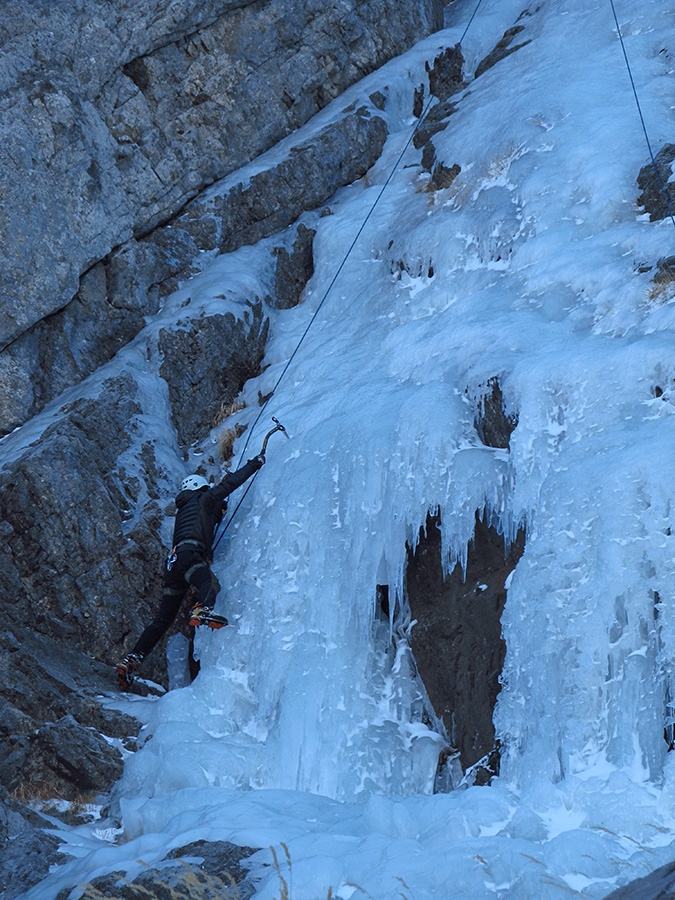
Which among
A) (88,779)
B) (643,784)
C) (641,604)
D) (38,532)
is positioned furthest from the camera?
(38,532)

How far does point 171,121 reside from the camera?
14.1 meters

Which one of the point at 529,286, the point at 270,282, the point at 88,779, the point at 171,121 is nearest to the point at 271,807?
the point at 88,779

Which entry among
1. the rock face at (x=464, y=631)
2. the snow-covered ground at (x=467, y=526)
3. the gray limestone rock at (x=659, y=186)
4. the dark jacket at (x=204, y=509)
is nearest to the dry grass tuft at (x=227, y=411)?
the snow-covered ground at (x=467, y=526)

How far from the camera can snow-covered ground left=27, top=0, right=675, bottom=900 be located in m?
6.09

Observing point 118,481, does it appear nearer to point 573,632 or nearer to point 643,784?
point 573,632

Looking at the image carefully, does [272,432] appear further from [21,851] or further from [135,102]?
[135,102]

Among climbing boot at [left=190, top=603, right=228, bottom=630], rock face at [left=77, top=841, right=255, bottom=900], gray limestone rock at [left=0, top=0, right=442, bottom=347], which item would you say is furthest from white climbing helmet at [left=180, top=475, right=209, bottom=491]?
rock face at [left=77, top=841, right=255, bottom=900]

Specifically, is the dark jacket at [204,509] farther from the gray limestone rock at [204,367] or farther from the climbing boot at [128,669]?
the gray limestone rock at [204,367]

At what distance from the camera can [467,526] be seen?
8.44 m

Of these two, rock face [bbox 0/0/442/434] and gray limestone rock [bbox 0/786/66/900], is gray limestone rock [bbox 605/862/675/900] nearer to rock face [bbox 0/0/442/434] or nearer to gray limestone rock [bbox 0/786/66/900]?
gray limestone rock [bbox 0/786/66/900]

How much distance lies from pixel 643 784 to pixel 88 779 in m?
4.50

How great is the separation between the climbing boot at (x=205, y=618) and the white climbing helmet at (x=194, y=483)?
59.0 inches

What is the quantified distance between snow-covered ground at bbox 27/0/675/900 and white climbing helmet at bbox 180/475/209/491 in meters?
0.47

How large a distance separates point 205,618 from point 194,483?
1683 mm
